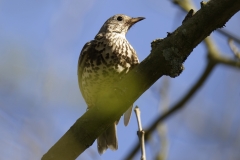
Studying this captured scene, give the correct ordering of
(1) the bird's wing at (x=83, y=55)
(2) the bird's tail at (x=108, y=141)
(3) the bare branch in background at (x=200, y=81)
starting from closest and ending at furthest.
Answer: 1. (3) the bare branch in background at (x=200, y=81)
2. (1) the bird's wing at (x=83, y=55)
3. (2) the bird's tail at (x=108, y=141)

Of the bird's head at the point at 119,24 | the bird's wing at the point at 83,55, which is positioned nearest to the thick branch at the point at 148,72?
the bird's wing at the point at 83,55

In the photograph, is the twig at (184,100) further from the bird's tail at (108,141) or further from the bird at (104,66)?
the bird's tail at (108,141)

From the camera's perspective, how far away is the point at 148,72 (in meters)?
3.01

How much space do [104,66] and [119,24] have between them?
1.42 m

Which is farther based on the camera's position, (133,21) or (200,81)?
(133,21)

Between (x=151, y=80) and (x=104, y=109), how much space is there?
1.37 feet

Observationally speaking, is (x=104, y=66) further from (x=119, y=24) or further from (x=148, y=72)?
(x=148, y=72)

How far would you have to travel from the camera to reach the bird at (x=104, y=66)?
4.91m

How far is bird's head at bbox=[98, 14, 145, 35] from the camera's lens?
19.9 ft

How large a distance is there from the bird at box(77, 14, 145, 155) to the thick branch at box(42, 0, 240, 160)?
1.64 meters

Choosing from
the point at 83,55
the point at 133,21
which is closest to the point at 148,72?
the point at 83,55

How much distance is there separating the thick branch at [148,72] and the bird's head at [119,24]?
289 centimetres

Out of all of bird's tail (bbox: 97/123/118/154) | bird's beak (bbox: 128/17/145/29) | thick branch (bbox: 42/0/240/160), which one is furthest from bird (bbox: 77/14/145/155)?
thick branch (bbox: 42/0/240/160)

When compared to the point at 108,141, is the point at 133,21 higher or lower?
higher
